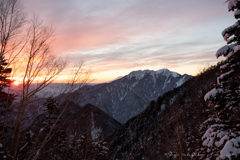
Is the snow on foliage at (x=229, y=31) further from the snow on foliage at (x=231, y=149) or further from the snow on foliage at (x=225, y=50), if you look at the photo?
the snow on foliage at (x=231, y=149)

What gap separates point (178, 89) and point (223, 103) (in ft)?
196

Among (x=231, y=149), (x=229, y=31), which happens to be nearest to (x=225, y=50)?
(x=229, y=31)

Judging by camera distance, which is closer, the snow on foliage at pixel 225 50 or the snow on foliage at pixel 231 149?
the snow on foliage at pixel 231 149

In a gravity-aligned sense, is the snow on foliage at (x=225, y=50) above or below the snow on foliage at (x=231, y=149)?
above

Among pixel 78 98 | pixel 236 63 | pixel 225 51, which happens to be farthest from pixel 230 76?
pixel 78 98

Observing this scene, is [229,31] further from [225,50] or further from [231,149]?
[231,149]

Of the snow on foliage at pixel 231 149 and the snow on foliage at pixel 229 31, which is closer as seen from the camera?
the snow on foliage at pixel 231 149

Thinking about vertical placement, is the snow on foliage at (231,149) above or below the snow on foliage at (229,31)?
below

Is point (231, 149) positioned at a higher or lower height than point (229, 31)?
lower

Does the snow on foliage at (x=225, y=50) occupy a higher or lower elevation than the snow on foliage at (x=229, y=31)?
lower

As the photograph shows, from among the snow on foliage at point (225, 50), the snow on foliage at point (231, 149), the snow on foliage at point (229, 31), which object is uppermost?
the snow on foliage at point (229, 31)

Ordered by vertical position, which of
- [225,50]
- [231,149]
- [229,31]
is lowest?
[231,149]

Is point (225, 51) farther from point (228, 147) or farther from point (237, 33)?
point (228, 147)

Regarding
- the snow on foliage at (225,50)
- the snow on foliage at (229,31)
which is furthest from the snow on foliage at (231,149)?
the snow on foliage at (229,31)
